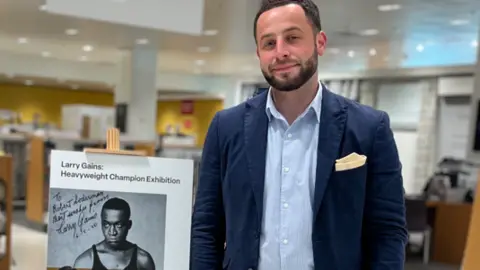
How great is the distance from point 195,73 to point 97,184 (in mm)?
18385

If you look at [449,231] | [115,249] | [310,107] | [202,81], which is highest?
[202,81]

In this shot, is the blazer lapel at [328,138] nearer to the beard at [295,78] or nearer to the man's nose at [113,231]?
the beard at [295,78]

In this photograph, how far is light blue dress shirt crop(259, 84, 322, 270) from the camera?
1420mm

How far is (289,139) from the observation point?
4.78ft

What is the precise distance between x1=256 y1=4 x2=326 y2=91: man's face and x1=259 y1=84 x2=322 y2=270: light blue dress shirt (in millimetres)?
111

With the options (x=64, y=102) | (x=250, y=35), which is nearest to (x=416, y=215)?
(x=250, y=35)

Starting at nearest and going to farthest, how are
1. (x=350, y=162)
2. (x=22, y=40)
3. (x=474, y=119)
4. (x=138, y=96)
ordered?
(x=350, y=162) < (x=474, y=119) < (x=22, y=40) < (x=138, y=96)

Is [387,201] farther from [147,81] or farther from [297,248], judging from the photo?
[147,81]

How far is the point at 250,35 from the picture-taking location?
11336 millimetres

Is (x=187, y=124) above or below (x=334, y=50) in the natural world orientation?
below

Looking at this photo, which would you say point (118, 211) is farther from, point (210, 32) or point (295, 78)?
point (210, 32)

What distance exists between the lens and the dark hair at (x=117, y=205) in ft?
5.20

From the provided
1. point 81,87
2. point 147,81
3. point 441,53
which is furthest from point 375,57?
point 81,87

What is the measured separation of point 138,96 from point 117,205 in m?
12.5
